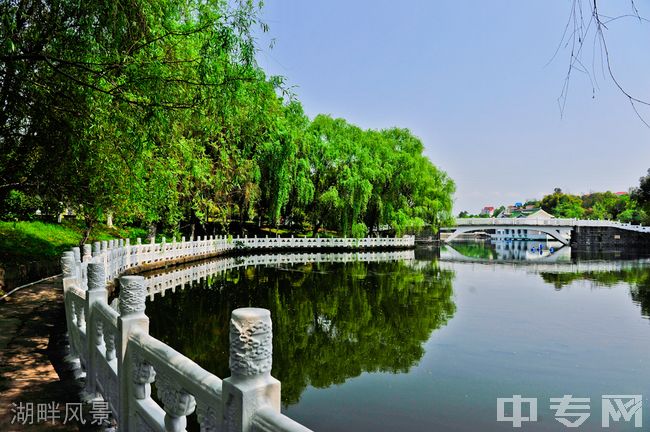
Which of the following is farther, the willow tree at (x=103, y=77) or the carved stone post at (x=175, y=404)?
the willow tree at (x=103, y=77)

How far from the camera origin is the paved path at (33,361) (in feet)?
12.1

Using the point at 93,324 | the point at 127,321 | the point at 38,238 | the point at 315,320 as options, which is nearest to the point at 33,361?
the point at 93,324

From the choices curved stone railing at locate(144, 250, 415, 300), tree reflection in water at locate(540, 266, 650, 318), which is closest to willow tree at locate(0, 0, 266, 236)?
curved stone railing at locate(144, 250, 415, 300)

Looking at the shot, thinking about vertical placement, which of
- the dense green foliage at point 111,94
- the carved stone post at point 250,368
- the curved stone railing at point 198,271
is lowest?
the curved stone railing at point 198,271

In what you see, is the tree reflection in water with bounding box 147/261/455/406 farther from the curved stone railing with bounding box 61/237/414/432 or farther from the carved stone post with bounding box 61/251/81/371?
the curved stone railing with bounding box 61/237/414/432

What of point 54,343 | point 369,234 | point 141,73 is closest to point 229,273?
point 54,343

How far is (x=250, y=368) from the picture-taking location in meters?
1.78

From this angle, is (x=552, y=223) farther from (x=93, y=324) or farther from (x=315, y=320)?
(x=93, y=324)

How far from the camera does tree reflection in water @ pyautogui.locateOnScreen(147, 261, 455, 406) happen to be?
293 inches

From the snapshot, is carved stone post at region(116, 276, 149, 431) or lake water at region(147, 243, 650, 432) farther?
lake water at region(147, 243, 650, 432)

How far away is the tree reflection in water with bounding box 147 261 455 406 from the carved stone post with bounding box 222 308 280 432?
4520 mm

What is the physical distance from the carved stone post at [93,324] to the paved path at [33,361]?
14 centimetres

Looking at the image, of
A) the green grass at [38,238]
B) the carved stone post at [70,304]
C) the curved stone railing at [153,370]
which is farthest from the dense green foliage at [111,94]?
the curved stone railing at [153,370]

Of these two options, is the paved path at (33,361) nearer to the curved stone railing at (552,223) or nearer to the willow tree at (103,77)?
the willow tree at (103,77)
